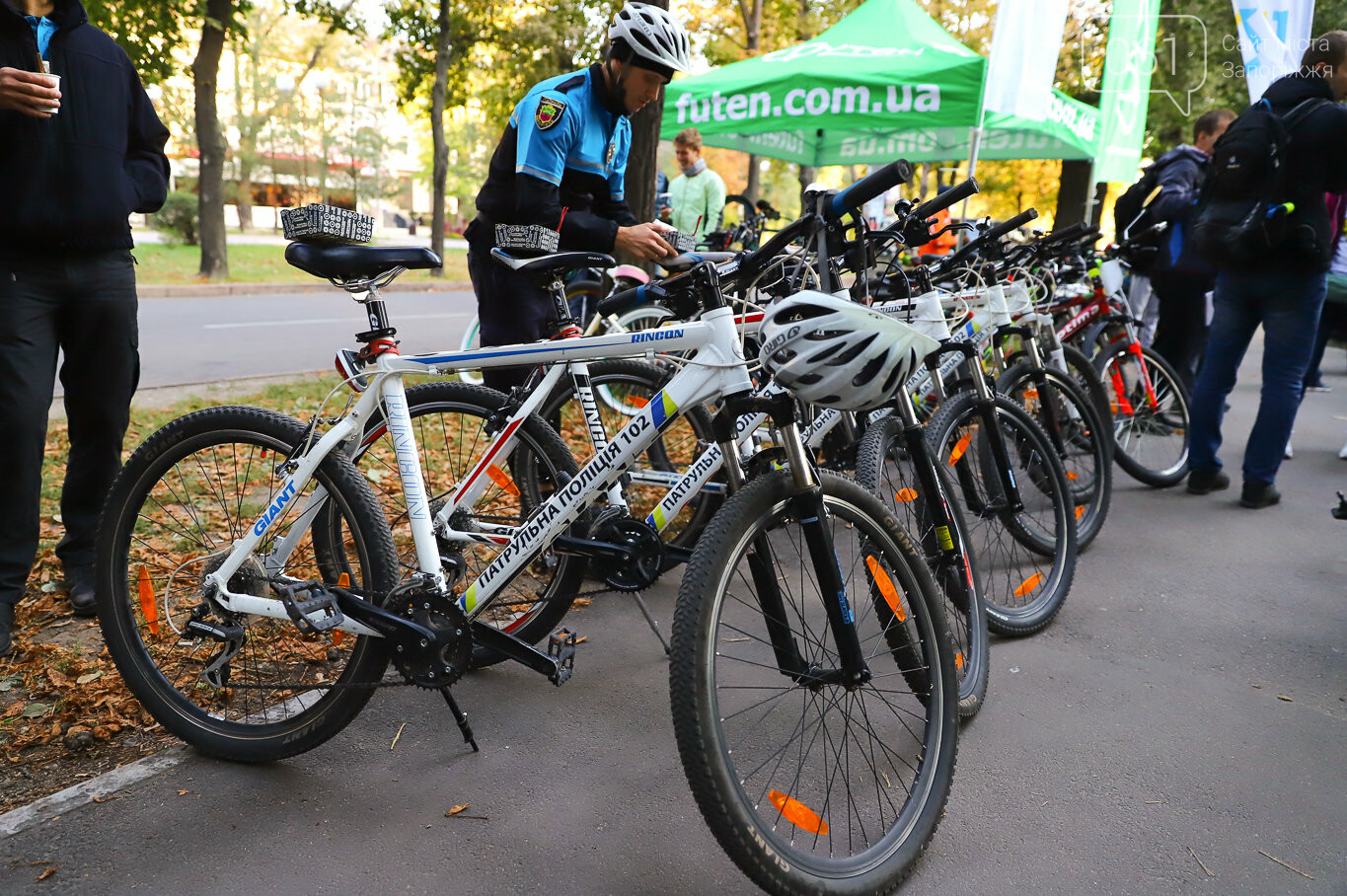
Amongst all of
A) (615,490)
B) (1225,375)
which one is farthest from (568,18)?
(615,490)

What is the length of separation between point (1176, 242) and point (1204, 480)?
6.44ft

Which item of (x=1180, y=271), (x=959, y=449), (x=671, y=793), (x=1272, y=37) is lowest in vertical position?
(x=671, y=793)

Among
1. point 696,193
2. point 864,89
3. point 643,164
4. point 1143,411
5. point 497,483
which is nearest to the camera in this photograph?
point 497,483

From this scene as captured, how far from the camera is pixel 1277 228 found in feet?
16.0

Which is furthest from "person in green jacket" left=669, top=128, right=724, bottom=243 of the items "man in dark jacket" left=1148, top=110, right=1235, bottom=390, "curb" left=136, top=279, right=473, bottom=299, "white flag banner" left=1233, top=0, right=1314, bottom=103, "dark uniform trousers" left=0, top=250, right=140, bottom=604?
"dark uniform trousers" left=0, top=250, right=140, bottom=604

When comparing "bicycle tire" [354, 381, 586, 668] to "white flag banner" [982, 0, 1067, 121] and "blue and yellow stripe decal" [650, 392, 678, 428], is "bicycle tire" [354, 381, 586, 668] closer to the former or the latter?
"blue and yellow stripe decal" [650, 392, 678, 428]

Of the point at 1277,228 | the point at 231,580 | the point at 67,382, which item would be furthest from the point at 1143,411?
the point at 67,382

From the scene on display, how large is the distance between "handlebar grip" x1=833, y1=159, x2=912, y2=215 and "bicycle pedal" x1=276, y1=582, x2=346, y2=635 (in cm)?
168

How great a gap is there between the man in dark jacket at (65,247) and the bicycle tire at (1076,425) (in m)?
3.37

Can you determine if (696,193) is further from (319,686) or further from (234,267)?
(234,267)

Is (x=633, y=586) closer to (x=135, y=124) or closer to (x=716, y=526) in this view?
(x=716, y=526)

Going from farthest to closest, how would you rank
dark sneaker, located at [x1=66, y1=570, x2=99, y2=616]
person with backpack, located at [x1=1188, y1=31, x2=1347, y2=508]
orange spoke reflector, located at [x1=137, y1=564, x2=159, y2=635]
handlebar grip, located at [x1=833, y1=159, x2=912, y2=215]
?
1. person with backpack, located at [x1=1188, y1=31, x2=1347, y2=508]
2. dark sneaker, located at [x1=66, y1=570, x2=99, y2=616]
3. orange spoke reflector, located at [x1=137, y1=564, x2=159, y2=635]
4. handlebar grip, located at [x1=833, y1=159, x2=912, y2=215]

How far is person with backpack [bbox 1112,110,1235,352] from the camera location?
673cm

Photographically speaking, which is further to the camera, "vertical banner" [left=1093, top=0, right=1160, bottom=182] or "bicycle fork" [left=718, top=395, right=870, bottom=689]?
"vertical banner" [left=1093, top=0, right=1160, bottom=182]
